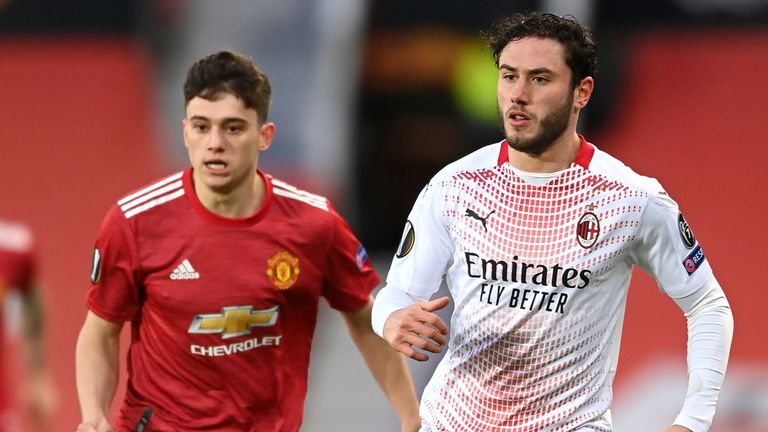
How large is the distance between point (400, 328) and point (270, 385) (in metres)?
1.00

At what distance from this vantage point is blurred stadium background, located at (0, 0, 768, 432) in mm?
11133

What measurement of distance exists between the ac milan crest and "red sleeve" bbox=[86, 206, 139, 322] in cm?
152

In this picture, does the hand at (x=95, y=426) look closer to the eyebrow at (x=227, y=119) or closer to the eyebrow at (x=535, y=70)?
the eyebrow at (x=227, y=119)

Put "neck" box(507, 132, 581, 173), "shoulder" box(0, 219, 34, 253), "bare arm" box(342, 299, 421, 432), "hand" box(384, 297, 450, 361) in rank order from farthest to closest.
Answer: "shoulder" box(0, 219, 34, 253)
"bare arm" box(342, 299, 421, 432)
"neck" box(507, 132, 581, 173)
"hand" box(384, 297, 450, 361)

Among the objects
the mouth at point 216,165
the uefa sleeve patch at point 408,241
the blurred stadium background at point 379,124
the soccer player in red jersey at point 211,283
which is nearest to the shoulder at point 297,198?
the soccer player in red jersey at point 211,283

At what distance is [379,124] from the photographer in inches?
483

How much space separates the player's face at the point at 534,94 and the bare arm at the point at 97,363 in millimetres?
1594

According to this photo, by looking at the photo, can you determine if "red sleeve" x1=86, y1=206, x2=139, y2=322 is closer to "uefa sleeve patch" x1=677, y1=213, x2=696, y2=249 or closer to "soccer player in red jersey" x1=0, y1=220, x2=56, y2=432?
"uefa sleeve patch" x1=677, y1=213, x2=696, y2=249

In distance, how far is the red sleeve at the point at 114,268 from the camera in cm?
507

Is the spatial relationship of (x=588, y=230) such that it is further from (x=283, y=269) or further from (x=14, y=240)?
(x=14, y=240)

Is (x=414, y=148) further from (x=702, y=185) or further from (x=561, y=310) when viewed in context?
(x=561, y=310)

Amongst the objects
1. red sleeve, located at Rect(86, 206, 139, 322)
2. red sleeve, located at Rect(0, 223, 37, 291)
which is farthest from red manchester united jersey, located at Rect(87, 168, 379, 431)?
red sleeve, located at Rect(0, 223, 37, 291)

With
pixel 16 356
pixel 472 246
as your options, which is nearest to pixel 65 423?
pixel 16 356

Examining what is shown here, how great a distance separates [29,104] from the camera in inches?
526
